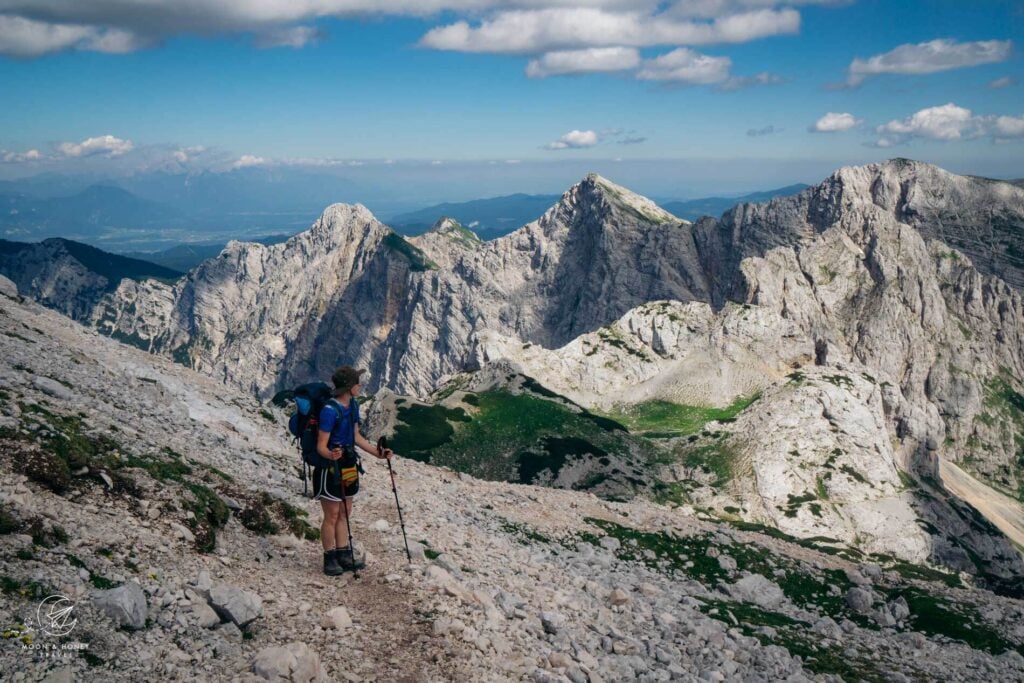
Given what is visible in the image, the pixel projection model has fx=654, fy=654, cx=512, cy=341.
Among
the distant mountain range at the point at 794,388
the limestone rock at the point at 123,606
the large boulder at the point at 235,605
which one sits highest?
the limestone rock at the point at 123,606

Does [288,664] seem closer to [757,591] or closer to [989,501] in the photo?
[757,591]

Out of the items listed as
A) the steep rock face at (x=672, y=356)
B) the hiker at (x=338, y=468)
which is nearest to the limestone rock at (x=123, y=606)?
the hiker at (x=338, y=468)

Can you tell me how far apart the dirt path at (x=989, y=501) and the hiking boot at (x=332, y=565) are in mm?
139105

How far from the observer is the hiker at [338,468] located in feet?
48.9

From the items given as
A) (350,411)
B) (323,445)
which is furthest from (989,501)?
(323,445)

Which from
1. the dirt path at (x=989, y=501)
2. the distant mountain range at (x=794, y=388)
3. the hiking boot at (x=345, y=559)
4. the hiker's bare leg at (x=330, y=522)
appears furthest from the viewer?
the dirt path at (x=989, y=501)

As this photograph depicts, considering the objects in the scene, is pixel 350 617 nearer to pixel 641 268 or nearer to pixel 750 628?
pixel 750 628

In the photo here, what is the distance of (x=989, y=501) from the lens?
135 metres

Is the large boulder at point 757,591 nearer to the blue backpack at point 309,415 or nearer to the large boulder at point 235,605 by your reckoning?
the blue backpack at point 309,415

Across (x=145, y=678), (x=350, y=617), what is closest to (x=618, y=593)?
(x=350, y=617)

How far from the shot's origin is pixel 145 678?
401 inches

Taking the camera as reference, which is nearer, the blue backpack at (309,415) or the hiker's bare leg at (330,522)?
the blue backpack at (309,415)

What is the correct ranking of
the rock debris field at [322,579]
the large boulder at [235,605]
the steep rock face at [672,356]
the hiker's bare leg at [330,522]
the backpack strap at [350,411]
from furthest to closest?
the steep rock face at [672,356] < the hiker's bare leg at [330,522] < the backpack strap at [350,411] < the large boulder at [235,605] < the rock debris field at [322,579]

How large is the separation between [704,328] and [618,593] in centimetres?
11246
